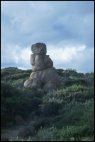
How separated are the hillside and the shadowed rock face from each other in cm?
398

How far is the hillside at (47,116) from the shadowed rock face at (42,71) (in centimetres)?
398

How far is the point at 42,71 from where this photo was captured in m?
31.5

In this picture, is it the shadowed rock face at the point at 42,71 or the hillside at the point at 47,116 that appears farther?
the shadowed rock face at the point at 42,71

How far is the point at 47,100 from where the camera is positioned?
80.7 feet

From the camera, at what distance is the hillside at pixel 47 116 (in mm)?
16766

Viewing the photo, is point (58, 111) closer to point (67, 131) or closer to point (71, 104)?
point (71, 104)

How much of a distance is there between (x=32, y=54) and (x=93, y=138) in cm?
1704

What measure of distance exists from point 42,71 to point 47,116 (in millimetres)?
9919

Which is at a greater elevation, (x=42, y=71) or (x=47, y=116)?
(x=42, y=71)

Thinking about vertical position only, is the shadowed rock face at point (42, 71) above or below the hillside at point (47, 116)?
above

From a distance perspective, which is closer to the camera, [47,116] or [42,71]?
[47,116]

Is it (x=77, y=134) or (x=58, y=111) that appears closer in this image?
(x=77, y=134)

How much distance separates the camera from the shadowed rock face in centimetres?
3061

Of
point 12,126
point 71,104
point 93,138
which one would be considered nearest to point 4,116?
point 12,126
